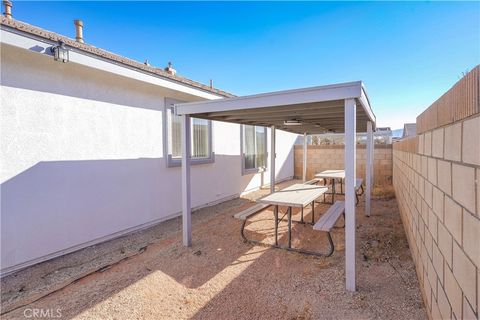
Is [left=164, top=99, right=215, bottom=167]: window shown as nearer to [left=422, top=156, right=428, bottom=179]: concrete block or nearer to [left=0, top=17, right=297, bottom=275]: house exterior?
[left=0, top=17, right=297, bottom=275]: house exterior

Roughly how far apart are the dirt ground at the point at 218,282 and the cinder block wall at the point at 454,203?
0.73m

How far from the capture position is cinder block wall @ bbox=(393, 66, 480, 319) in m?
1.09

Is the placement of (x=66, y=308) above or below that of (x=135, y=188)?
below

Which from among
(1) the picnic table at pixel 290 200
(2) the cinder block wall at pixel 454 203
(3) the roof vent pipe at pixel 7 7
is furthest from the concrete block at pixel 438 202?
(3) the roof vent pipe at pixel 7 7

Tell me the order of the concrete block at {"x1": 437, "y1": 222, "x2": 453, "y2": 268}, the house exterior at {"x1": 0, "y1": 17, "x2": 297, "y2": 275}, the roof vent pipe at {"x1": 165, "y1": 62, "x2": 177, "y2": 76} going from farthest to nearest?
1. the roof vent pipe at {"x1": 165, "y1": 62, "x2": 177, "y2": 76}
2. the house exterior at {"x1": 0, "y1": 17, "x2": 297, "y2": 275}
3. the concrete block at {"x1": 437, "y1": 222, "x2": 453, "y2": 268}

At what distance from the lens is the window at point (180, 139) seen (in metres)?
5.34

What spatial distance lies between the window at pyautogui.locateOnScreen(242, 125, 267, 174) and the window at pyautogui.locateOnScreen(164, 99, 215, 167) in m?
1.81

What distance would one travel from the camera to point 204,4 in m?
6.57

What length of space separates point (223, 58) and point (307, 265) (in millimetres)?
8452

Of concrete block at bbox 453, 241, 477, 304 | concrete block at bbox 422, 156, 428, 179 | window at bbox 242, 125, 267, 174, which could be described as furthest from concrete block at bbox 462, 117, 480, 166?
window at bbox 242, 125, 267, 174

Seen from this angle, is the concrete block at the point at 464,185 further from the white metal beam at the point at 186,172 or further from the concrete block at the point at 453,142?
the white metal beam at the point at 186,172

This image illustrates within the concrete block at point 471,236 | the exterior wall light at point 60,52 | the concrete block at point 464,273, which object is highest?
the exterior wall light at point 60,52

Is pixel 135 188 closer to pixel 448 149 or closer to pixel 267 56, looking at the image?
pixel 448 149

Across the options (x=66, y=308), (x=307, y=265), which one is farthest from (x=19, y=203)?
(x=307, y=265)
